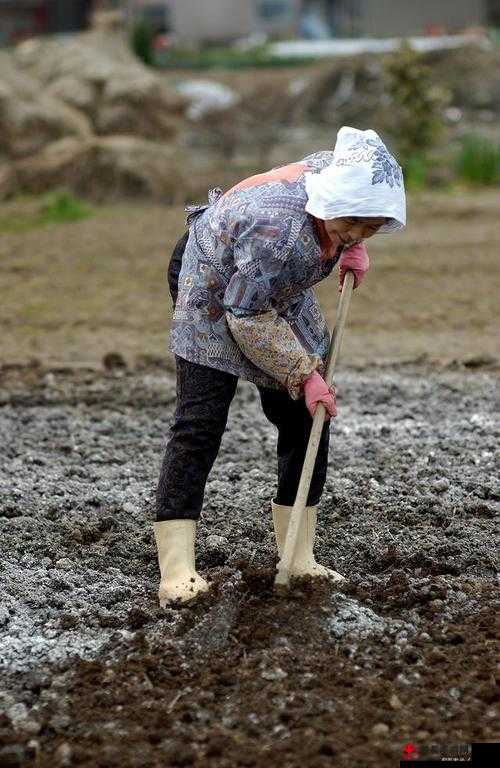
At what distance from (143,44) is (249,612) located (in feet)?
88.9

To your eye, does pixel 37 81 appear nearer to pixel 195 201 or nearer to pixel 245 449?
pixel 195 201

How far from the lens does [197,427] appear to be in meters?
3.90

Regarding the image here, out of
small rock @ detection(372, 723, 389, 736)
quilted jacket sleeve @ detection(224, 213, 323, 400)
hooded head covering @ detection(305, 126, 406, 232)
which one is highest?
hooded head covering @ detection(305, 126, 406, 232)

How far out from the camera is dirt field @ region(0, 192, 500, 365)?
27.6 feet

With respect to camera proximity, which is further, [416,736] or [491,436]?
[491,436]

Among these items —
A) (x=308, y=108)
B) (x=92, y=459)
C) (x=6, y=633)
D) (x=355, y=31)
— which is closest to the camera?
(x=6, y=633)

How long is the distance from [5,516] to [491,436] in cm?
222

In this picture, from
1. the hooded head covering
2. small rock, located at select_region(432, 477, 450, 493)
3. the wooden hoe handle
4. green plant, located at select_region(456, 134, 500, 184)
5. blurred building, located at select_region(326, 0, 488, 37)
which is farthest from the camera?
blurred building, located at select_region(326, 0, 488, 37)

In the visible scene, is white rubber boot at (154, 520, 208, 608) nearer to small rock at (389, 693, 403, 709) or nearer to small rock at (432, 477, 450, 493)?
small rock at (389, 693, 403, 709)

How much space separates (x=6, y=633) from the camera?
3.86 meters

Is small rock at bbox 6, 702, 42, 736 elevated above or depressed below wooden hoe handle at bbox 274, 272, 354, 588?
below

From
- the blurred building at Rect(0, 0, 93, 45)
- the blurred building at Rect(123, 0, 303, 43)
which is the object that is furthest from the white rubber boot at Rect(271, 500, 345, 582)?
the blurred building at Rect(0, 0, 93, 45)

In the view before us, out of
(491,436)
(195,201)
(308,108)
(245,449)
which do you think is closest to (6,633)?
(245,449)

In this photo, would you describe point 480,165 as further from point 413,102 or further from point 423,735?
point 423,735
